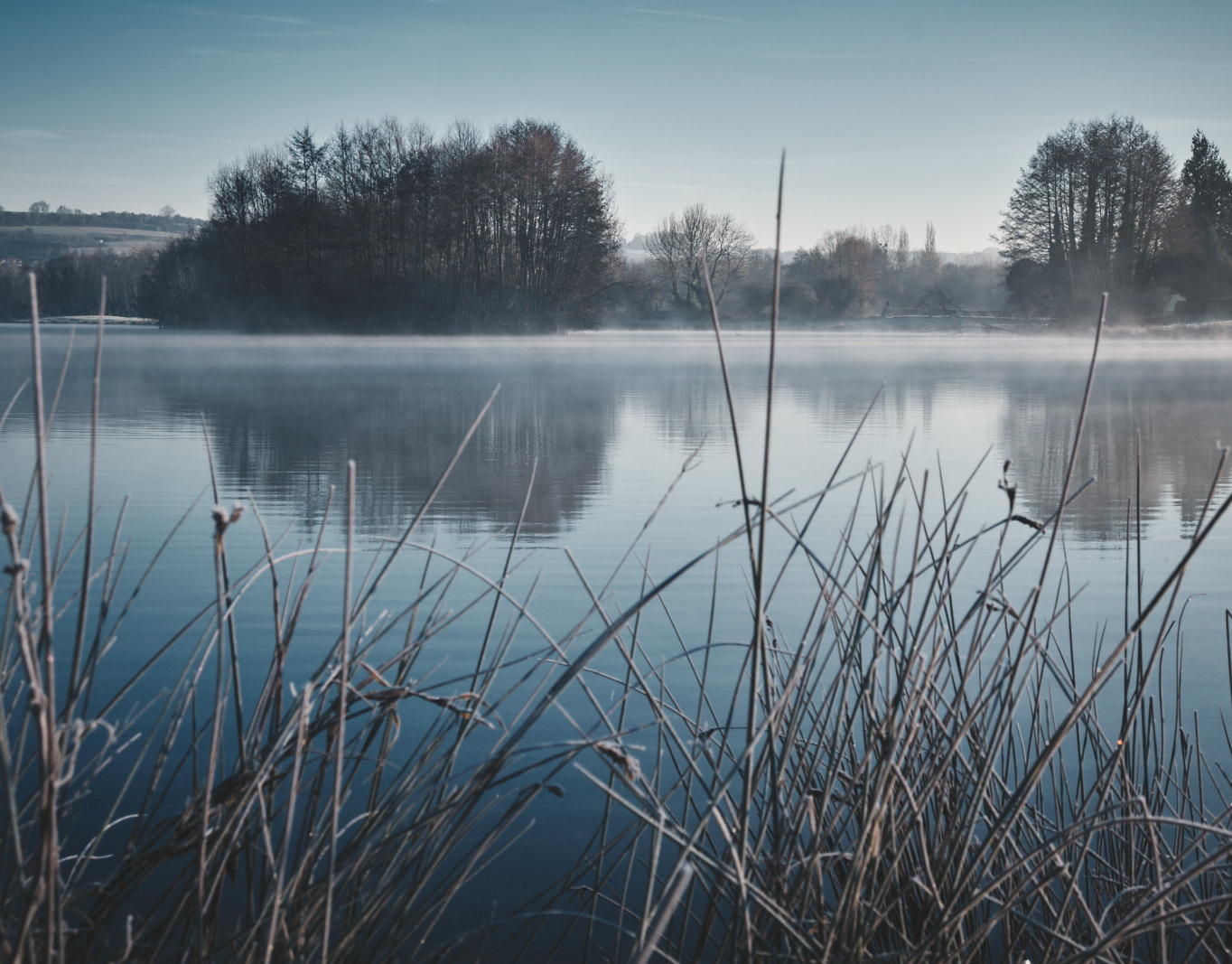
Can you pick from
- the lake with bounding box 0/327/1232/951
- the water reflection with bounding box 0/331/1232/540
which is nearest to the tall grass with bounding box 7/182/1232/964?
the lake with bounding box 0/327/1232/951

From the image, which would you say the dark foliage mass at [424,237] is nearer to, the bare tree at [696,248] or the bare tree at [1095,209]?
the bare tree at [696,248]

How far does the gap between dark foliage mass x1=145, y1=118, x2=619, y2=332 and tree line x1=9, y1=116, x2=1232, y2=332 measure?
45 mm

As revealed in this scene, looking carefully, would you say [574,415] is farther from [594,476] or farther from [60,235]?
[60,235]

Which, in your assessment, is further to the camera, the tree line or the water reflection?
the tree line

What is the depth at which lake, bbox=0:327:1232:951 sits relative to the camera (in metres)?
3.32

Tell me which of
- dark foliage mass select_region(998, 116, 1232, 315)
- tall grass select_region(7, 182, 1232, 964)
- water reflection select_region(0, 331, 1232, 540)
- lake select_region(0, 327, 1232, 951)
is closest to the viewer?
tall grass select_region(7, 182, 1232, 964)

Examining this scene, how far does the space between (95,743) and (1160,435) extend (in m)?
7.76

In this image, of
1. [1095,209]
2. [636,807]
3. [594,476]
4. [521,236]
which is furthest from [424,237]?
[636,807]

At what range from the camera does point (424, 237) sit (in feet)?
94.2

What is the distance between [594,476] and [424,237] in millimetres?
23702

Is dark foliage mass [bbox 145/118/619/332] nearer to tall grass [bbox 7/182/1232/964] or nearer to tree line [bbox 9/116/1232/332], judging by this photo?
tree line [bbox 9/116/1232/332]

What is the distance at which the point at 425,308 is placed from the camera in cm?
2859

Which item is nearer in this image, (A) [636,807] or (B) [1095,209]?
(A) [636,807]

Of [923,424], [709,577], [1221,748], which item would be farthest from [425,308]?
[1221,748]
